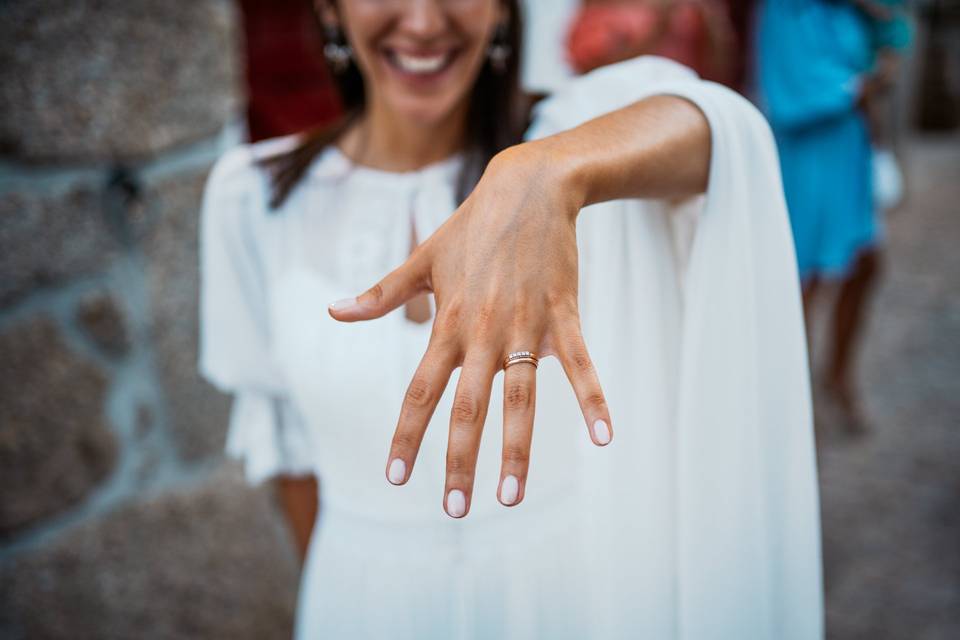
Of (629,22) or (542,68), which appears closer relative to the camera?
(629,22)

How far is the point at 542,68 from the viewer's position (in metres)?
3.54

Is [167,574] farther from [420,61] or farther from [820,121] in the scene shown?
[820,121]

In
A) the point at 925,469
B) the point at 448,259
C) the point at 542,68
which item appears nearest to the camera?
the point at 448,259

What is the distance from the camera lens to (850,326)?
3178 millimetres

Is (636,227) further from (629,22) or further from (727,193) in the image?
(629,22)

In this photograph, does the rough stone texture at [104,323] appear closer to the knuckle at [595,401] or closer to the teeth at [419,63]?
the teeth at [419,63]

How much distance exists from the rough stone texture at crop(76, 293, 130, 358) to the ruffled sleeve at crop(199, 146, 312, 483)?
291mm

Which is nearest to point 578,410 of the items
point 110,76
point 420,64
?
point 420,64

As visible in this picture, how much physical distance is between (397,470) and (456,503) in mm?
57

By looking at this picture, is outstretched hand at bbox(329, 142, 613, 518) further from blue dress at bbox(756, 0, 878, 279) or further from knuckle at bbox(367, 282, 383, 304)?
blue dress at bbox(756, 0, 878, 279)

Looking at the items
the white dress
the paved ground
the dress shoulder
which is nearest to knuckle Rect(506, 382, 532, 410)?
the white dress

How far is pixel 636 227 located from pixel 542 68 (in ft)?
9.07

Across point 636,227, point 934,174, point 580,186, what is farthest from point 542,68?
point 934,174

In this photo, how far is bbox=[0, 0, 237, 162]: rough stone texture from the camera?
1374 millimetres
